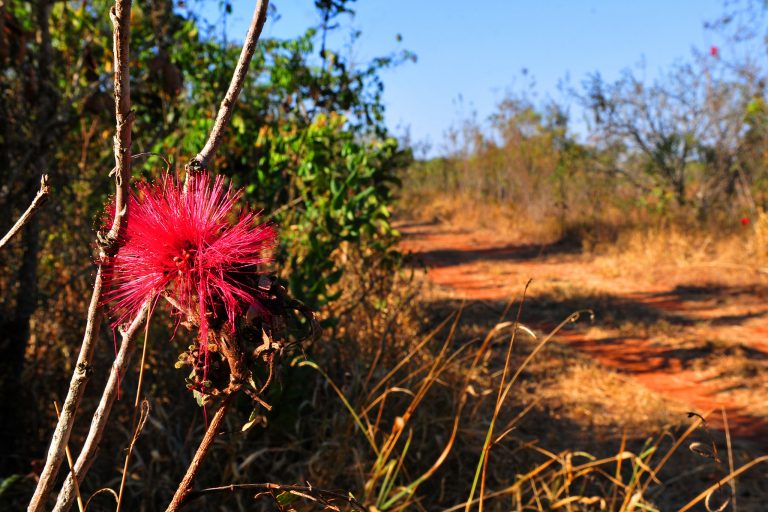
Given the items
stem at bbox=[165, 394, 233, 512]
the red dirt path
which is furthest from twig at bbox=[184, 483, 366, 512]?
the red dirt path

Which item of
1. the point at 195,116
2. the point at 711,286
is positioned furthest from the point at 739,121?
the point at 195,116

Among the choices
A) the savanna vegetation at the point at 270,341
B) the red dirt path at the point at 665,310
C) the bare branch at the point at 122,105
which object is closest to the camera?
the bare branch at the point at 122,105

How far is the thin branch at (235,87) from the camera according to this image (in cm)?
Answer: 63

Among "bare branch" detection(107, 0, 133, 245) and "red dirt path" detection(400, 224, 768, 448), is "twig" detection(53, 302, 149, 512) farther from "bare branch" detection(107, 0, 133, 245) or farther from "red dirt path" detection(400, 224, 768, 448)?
"red dirt path" detection(400, 224, 768, 448)

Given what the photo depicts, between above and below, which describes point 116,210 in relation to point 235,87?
below

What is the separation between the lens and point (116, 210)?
2.12 ft

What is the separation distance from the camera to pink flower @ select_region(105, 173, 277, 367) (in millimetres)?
661

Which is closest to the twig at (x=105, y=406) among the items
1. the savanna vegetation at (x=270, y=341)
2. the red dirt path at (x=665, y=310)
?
the savanna vegetation at (x=270, y=341)

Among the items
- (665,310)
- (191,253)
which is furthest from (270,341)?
(665,310)

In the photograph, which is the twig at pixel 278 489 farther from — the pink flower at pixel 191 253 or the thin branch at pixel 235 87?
the thin branch at pixel 235 87

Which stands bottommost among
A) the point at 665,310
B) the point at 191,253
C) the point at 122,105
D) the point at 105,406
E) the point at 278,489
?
the point at 665,310

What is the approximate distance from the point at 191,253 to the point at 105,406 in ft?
0.57

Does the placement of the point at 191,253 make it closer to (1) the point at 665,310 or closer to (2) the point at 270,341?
(2) the point at 270,341

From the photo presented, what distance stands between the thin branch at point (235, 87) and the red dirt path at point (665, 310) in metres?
2.75
